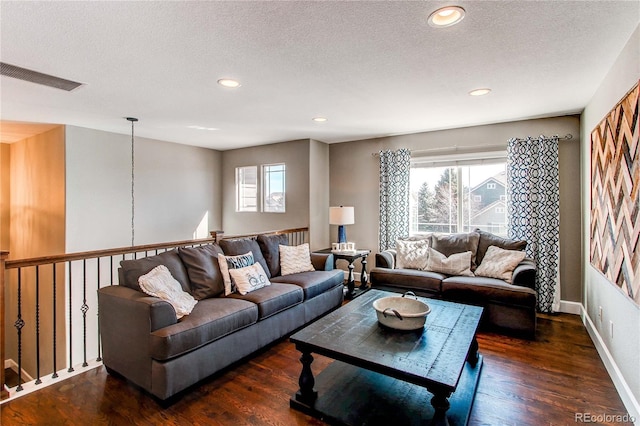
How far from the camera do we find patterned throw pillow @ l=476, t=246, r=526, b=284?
371 cm

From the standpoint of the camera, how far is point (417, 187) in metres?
5.14

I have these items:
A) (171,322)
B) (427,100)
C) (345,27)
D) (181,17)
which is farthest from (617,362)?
(181,17)

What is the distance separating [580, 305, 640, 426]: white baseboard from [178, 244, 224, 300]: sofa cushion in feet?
10.4

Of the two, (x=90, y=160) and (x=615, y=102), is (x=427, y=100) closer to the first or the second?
(x=615, y=102)

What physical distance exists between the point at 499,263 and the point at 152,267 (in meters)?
3.71

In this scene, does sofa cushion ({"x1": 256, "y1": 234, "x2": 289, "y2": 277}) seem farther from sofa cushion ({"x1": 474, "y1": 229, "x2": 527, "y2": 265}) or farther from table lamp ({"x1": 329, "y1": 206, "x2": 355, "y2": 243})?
sofa cushion ({"x1": 474, "y1": 229, "x2": 527, "y2": 265})

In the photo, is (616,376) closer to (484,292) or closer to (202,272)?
(484,292)

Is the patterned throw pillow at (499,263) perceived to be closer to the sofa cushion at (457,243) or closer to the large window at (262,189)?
the sofa cushion at (457,243)

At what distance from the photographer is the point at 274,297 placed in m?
3.08

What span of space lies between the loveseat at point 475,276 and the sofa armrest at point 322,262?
589 mm

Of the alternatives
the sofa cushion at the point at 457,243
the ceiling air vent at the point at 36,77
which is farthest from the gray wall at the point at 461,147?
the ceiling air vent at the point at 36,77

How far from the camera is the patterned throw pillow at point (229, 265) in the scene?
126 inches

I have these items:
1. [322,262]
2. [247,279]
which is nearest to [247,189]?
[322,262]

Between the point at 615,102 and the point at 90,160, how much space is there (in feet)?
19.6
